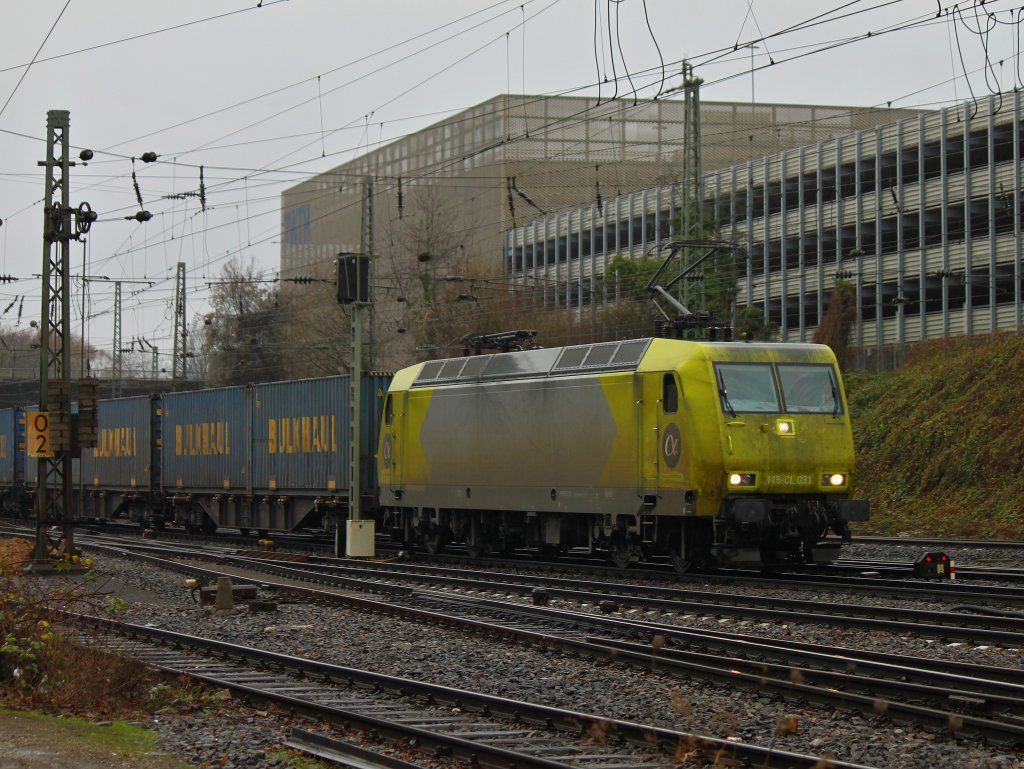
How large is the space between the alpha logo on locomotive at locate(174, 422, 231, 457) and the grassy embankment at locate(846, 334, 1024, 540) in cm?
1548

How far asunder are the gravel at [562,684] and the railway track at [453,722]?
38 cm

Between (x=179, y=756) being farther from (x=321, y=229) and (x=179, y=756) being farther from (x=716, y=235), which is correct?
(x=321, y=229)

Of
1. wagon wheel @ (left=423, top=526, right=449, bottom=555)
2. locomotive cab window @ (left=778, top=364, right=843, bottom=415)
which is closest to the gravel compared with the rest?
locomotive cab window @ (left=778, top=364, right=843, bottom=415)

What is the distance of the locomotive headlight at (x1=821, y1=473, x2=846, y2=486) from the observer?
62.7 feet

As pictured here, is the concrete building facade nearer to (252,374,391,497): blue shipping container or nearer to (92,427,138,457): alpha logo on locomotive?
(92,427,138,457): alpha logo on locomotive

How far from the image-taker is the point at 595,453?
20.6m

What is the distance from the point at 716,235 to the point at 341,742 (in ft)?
120

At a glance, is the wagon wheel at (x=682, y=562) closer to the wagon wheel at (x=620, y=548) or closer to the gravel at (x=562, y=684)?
the wagon wheel at (x=620, y=548)

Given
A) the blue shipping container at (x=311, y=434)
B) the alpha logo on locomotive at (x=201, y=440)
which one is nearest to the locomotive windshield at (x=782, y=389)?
the blue shipping container at (x=311, y=434)

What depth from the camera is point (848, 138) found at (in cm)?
4781

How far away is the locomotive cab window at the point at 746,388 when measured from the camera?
18781 millimetres

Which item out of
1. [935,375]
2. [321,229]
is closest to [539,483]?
[935,375]

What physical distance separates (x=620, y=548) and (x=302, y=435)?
36.4ft

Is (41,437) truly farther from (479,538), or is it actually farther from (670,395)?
(670,395)
